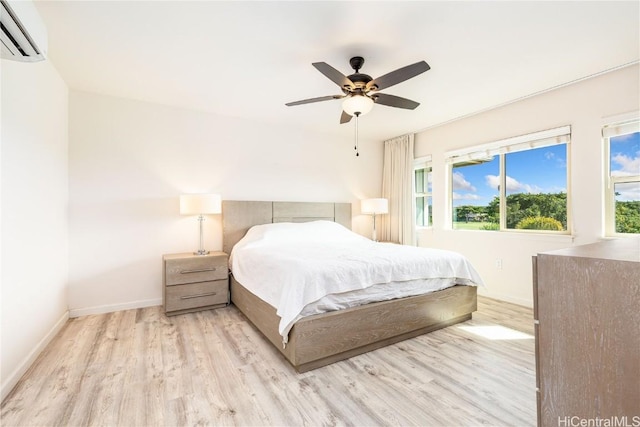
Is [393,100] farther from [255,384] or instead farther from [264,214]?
[255,384]

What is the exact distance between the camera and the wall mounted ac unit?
1350 mm

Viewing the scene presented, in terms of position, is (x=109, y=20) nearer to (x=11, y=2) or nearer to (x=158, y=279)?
(x=11, y=2)

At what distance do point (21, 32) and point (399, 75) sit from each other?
2.16 metres

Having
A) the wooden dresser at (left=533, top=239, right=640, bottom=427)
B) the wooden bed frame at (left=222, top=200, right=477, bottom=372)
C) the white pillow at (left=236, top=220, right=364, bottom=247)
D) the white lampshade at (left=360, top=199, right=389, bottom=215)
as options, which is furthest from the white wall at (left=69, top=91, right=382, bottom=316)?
the wooden dresser at (left=533, top=239, right=640, bottom=427)

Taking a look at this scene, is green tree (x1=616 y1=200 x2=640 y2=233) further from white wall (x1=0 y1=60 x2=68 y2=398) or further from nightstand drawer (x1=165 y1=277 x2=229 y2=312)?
white wall (x1=0 y1=60 x2=68 y2=398)

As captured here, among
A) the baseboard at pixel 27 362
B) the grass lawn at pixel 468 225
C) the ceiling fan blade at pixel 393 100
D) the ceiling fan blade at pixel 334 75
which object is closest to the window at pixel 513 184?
the grass lawn at pixel 468 225

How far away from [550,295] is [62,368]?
2.87 meters

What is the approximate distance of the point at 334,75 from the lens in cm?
208

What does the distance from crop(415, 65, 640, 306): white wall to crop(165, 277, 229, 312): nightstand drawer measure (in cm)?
305

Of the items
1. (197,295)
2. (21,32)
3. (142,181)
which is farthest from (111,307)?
(21,32)

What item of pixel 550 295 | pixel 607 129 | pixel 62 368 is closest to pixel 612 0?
pixel 607 129

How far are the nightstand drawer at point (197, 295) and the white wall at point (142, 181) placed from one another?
53cm

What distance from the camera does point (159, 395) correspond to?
1712mm

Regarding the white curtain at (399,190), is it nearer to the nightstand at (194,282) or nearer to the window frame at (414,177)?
the window frame at (414,177)
